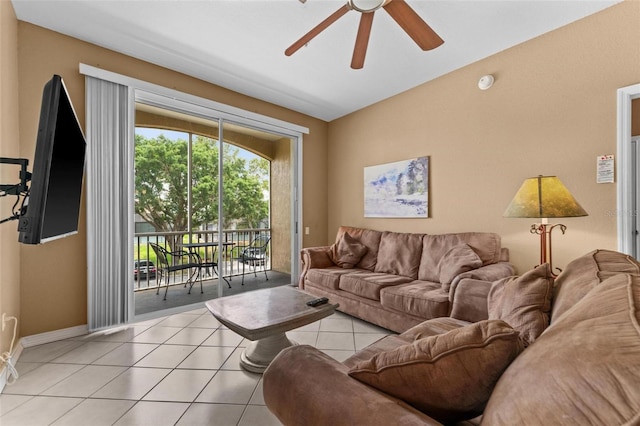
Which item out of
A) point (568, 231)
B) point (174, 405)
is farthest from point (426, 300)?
point (174, 405)

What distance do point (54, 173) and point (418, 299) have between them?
101 inches

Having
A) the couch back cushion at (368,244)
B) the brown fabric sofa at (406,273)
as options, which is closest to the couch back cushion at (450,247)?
the brown fabric sofa at (406,273)

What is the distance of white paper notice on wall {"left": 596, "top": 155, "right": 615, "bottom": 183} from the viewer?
2.27 m

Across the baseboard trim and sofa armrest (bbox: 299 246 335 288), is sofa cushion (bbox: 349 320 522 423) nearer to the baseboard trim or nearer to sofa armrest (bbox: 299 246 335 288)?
sofa armrest (bbox: 299 246 335 288)

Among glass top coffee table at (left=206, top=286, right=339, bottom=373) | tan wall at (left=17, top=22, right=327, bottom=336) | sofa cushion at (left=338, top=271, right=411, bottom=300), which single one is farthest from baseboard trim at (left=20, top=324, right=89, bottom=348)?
sofa cushion at (left=338, top=271, right=411, bottom=300)

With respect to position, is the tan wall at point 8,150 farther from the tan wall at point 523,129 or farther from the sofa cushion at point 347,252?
the tan wall at point 523,129

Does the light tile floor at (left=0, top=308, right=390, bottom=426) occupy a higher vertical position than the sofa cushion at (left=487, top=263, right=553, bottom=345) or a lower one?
lower

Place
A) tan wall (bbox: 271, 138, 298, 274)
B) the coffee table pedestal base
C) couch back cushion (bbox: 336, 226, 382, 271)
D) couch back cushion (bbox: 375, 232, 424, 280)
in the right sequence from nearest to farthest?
the coffee table pedestal base → couch back cushion (bbox: 375, 232, 424, 280) → couch back cushion (bbox: 336, 226, 382, 271) → tan wall (bbox: 271, 138, 298, 274)

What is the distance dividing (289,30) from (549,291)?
9.00 ft

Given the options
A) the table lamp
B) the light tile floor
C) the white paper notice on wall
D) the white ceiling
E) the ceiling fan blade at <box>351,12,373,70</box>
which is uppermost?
the white ceiling

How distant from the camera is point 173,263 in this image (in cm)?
386

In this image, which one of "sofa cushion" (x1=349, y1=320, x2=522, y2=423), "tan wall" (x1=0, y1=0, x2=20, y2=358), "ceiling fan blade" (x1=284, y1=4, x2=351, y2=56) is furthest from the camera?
"tan wall" (x1=0, y1=0, x2=20, y2=358)

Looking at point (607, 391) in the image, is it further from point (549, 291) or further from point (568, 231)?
point (568, 231)

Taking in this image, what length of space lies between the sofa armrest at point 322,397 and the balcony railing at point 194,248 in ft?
9.37
